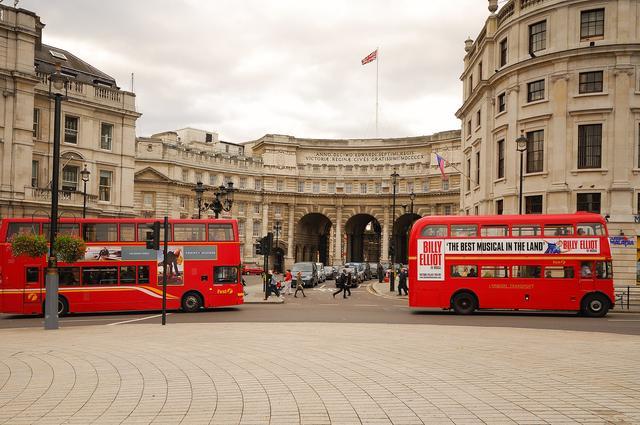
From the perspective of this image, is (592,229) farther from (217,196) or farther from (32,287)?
(32,287)

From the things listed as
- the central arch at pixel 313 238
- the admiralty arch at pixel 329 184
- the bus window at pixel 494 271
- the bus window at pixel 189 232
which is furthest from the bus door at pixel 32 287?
the central arch at pixel 313 238

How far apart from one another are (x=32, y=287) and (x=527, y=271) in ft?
62.7

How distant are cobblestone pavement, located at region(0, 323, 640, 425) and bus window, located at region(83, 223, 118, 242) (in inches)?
366

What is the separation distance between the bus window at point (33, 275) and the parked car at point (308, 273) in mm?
25149

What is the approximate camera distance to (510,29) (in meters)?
37.1

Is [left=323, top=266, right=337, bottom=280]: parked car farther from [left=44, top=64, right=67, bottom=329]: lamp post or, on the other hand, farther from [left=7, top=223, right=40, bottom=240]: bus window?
[left=44, top=64, right=67, bottom=329]: lamp post

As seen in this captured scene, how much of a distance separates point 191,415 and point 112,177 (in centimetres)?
4133

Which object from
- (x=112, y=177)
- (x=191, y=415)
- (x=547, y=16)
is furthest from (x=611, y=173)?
(x=112, y=177)

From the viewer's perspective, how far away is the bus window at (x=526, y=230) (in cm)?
2398

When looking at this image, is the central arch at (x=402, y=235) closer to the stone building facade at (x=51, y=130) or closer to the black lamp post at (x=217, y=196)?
the stone building facade at (x=51, y=130)

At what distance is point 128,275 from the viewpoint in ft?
81.8

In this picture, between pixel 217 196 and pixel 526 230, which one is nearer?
pixel 526 230

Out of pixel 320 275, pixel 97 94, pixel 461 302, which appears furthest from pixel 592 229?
pixel 97 94

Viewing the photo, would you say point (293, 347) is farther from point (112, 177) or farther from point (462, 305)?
point (112, 177)
